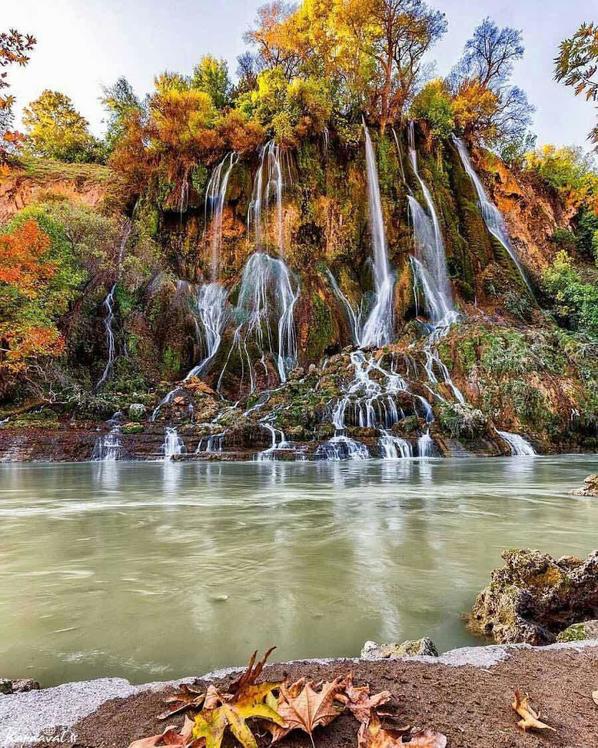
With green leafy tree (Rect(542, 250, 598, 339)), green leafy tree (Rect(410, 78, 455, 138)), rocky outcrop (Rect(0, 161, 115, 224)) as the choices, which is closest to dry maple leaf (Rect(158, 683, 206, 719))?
green leafy tree (Rect(542, 250, 598, 339))

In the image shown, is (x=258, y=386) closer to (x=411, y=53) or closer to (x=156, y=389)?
(x=156, y=389)

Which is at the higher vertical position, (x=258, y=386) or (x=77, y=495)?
(x=258, y=386)

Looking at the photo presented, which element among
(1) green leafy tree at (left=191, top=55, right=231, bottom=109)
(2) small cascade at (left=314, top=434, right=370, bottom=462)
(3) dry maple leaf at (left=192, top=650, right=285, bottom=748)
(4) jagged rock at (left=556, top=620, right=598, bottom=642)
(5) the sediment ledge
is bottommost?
(4) jagged rock at (left=556, top=620, right=598, bottom=642)

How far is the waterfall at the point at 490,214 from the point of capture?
1062 inches

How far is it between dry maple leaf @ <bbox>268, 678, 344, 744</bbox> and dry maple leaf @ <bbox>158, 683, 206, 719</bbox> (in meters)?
0.26

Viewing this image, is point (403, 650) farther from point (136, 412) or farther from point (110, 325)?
point (110, 325)

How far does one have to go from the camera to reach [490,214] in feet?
91.9

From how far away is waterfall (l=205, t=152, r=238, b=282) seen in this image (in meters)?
24.7

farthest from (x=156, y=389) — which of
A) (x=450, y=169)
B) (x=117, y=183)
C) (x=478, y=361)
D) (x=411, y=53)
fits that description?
(x=411, y=53)

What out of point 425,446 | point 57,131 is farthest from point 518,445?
point 57,131

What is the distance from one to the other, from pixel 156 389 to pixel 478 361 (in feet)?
41.4

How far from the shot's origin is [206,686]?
1.54 m

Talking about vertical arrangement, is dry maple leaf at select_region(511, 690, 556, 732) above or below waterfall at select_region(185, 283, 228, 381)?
below

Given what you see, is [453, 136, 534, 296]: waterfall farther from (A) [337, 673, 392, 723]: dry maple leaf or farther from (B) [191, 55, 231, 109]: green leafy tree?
(A) [337, 673, 392, 723]: dry maple leaf
